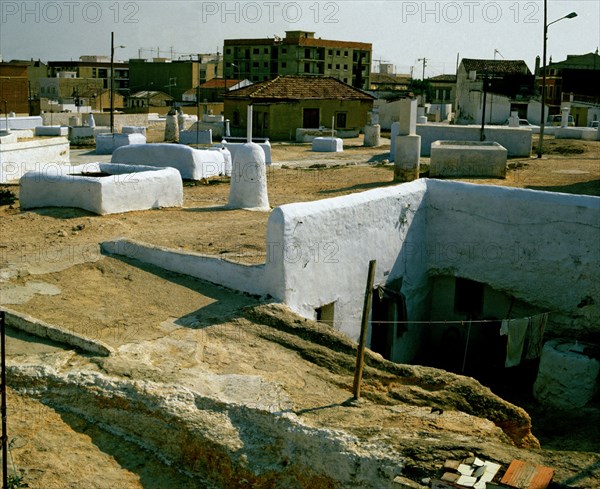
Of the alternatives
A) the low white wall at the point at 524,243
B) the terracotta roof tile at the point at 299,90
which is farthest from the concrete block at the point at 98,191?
the terracotta roof tile at the point at 299,90

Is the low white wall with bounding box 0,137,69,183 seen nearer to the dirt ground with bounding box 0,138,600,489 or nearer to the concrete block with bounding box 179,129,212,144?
the dirt ground with bounding box 0,138,600,489

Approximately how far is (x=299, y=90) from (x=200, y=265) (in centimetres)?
3199

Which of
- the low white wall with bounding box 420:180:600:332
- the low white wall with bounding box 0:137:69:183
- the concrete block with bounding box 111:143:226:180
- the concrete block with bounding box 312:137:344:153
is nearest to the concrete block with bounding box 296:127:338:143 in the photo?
the concrete block with bounding box 312:137:344:153

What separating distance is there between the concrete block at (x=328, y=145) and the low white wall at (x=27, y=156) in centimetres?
1096

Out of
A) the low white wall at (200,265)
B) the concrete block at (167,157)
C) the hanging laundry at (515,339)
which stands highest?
the concrete block at (167,157)

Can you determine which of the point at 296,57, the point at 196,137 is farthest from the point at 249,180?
the point at 296,57

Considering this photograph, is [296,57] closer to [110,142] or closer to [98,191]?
[110,142]

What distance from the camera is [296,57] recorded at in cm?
7850

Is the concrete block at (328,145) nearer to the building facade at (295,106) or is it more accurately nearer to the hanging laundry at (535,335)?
the building facade at (295,106)

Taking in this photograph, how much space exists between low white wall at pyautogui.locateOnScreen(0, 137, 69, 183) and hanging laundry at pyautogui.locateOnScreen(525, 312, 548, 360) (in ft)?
52.3

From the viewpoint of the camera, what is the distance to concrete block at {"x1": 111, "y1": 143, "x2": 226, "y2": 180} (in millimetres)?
21828

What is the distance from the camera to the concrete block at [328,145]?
3369 cm

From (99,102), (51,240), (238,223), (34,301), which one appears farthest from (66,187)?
(99,102)

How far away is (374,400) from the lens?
8188mm
